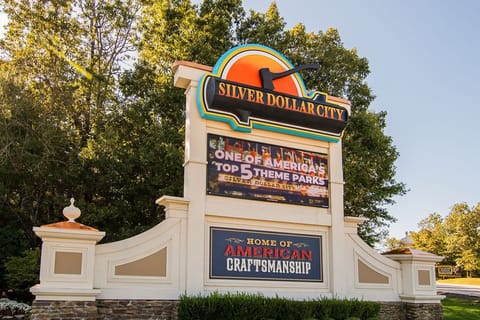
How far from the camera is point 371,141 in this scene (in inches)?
861

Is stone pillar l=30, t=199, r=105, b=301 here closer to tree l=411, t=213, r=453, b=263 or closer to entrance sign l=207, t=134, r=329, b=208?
entrance sign l=207, t=134, r=329, b=208

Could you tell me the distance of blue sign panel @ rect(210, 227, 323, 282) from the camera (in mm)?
11398

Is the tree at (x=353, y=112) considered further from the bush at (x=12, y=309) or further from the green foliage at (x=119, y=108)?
the bush at (x=12, y=309)

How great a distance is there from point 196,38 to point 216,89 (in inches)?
382

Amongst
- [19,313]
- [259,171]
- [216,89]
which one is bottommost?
[19,313]

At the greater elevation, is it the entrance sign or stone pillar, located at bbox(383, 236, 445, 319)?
the entrance sign

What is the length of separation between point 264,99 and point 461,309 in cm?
1326

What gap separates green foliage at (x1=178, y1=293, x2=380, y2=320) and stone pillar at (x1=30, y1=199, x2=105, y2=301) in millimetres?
2046

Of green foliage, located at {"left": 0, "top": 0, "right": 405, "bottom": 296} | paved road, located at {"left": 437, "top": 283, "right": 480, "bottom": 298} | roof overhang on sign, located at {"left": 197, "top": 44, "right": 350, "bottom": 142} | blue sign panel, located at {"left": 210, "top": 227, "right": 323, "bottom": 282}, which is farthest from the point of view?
→ paved road, located at {"left": 437, "top": 283, "right": 480, "bottom": 298}

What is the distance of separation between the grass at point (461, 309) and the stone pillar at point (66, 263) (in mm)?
12978

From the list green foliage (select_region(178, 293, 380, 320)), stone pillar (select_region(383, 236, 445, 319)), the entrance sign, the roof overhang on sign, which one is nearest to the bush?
green foliage (select_region(178, 293, 380, 320))

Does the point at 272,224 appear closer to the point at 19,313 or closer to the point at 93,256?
the point at 93,256

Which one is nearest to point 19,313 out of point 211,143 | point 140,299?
point 140,299

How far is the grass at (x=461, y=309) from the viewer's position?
58.0ft
